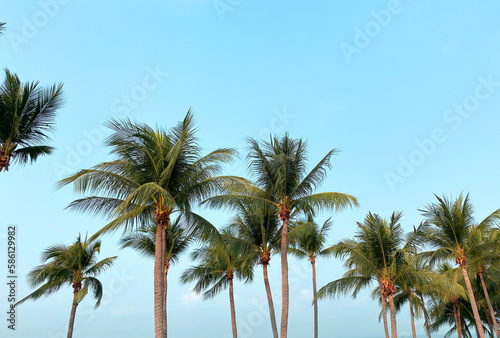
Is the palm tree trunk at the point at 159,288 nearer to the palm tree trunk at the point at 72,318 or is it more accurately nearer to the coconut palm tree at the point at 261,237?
the coconut palm tree at the point at 261,237

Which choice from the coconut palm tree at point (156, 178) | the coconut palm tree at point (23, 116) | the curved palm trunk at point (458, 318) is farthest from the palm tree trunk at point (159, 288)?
the curved palm trunk at point (458, 318)

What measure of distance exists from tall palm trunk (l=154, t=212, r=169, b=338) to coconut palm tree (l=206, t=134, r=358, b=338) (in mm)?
4294

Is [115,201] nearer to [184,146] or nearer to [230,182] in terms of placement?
[184,146]

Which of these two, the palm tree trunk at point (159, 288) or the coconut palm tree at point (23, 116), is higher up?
the coconut palm tree at point (23, 116)

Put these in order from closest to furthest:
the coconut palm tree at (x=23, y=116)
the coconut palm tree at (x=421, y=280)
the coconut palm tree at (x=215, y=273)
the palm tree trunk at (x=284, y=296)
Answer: the coconut palm tree at (x=23, y=116) → the palm tree trunk at (x=284, y=296) → the coconut palm tree at (x=421, y=280) → the coconut palm tree at (x=215, y=273)

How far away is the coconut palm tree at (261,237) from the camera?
74.8 feet

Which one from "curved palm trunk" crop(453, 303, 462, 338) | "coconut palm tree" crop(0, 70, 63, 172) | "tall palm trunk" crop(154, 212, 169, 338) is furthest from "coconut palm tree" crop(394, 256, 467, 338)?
"coconut palm tree" crop(0, 70, 63, 172)

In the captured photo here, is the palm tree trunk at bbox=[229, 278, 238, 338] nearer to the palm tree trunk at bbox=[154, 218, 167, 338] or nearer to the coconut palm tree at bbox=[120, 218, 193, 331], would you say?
the coconut palm tree at bbox=[120, 218, 193, 331]

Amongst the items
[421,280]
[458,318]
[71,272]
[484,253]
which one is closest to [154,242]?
[71,272]

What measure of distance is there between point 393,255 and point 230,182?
10684 millimetres

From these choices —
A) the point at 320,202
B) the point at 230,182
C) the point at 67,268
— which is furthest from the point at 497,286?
the point at 67,268

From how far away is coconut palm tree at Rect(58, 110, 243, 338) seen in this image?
45.4 ft

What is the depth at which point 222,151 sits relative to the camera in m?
15.3

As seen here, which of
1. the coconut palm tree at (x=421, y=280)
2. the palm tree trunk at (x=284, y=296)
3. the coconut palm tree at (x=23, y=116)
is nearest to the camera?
the coconut palm tree at (x=23, y=116)
